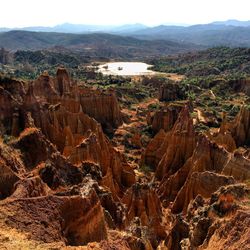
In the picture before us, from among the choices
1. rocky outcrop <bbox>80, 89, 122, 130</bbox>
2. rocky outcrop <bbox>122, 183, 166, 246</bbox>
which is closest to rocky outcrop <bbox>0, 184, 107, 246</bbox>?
rocky outcrop <bbox>122, 183, 166, 246</bbox>

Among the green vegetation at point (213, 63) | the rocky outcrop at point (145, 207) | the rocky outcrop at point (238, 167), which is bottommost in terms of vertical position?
the green vegetation at point (213, 63)

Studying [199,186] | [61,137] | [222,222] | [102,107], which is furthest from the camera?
[102,107]

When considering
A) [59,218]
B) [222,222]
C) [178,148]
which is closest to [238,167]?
[178,148]

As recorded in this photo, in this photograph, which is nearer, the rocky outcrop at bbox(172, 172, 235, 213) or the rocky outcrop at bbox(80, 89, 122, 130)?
the rocky outcrop at bbox(172, 172, 235, 213)

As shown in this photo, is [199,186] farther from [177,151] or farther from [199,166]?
[177,151]

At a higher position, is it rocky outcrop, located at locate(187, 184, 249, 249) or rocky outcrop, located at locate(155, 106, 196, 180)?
rocky outcrop, located at locate(187, 184, 249, 249)

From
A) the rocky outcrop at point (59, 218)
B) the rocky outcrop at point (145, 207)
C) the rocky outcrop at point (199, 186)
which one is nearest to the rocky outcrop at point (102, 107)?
the rocky outcrop at point (199, 186)

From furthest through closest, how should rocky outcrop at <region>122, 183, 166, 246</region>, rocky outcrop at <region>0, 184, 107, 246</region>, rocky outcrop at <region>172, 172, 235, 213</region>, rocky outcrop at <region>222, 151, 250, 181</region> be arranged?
rocky outcrop at <region>222, 151, 250, 181</region>
rocky outcrop at <region>172, 172, 235, 213</region>
rocky outcrop at <region>122, 183, 166, 246</region>
rocky outcrop at <region>0, 184, 107, 246</region>

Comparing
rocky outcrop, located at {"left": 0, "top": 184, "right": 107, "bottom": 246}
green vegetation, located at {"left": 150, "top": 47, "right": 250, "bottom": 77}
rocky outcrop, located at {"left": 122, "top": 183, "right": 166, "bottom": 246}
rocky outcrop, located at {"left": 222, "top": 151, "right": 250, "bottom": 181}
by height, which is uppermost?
rocky outcrop, located at {"left": 0, "top": 184, "right": 107, "bottom": 246}

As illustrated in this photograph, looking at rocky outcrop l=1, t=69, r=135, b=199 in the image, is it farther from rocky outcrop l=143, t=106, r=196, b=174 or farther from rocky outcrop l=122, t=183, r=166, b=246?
rocky outcrop l=143, t=106, r=196, b=174

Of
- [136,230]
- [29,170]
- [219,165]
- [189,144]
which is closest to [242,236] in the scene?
[136,230]

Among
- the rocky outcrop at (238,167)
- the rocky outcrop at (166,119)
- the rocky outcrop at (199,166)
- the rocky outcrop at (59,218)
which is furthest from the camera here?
the rocky outcrop at (166,119)

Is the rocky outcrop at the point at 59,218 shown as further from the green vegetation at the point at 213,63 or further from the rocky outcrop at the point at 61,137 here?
the green vegetation at the point at 213,63

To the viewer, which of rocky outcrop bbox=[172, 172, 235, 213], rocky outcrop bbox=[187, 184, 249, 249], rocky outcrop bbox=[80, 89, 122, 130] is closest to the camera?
rocky outcrop bbox=[187, 184, 249, 249]
